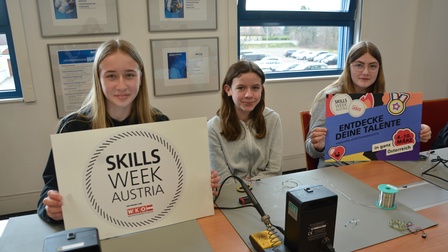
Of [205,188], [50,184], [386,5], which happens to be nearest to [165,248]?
[205,188]

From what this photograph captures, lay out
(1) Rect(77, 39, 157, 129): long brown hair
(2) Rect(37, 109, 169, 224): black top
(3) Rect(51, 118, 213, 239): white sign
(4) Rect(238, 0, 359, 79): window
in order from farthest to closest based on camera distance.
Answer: (4) Rect(238, 0, 359, 79): window < (1) Rect(77, 39, 157, 129): long brown hair < (2) Rect(37, 109, 169, 224): black top < (3) Rect(51, 118, 213, 239): white sign

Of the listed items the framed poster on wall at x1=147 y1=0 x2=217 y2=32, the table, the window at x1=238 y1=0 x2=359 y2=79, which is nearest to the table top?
the table

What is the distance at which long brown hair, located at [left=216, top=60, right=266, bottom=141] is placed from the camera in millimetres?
1624

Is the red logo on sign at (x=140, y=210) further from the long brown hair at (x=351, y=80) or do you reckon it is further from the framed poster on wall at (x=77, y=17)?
the framed poster on wall at (x=77, y=17)

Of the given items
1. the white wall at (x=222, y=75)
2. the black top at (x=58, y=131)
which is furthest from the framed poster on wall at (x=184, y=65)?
the black top at (x=58, y=131)

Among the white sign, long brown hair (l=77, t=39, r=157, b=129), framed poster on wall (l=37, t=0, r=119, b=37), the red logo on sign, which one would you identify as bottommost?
the red logo on sign

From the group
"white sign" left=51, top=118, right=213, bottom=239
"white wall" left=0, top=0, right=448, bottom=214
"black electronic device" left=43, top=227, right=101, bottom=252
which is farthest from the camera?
"white wall" left=0, top=0, right=448, bottom=214

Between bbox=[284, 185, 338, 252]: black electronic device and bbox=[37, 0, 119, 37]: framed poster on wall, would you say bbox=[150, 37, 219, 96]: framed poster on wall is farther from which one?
bbox=[284, 185, 338, 252]: black electronic device

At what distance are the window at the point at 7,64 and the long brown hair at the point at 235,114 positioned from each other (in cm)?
168

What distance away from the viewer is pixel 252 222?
1.07 metres

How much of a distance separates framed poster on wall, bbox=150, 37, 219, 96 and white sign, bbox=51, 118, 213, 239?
162cm

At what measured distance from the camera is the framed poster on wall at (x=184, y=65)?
257cm

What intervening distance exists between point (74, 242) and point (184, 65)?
83.7 inches

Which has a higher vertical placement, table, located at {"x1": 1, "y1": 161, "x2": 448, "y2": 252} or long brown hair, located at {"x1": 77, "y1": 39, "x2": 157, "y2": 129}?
long brown hair, located at {"x1": 77, "y1": 39, "x2": 157, "y2": 129}
